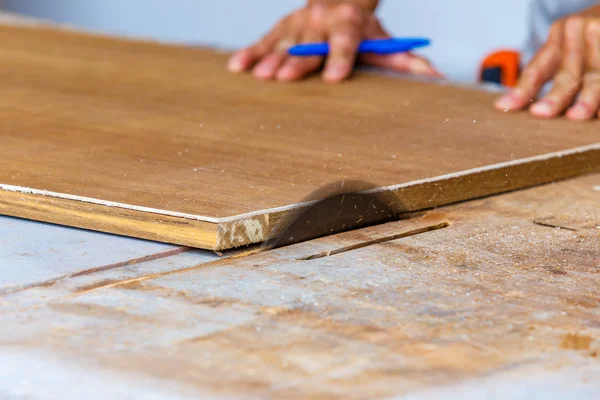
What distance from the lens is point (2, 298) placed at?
2.43 feet

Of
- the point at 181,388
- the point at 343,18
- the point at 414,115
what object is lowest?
the point at 181,388

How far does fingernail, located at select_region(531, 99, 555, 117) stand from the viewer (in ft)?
4.62

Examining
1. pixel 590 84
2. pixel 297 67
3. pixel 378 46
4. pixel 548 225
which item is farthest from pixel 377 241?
pixel 378 46

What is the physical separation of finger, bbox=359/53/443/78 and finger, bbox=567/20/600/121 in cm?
31

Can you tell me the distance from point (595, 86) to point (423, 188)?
542 mm

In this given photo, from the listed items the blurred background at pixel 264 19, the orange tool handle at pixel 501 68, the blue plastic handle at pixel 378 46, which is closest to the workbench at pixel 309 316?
the blue plastic handle at pixel 378 46

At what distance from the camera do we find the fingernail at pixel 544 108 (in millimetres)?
1409

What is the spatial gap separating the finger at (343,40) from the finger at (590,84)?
37 centimetres

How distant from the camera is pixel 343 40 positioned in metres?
1.77

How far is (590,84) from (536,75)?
0.10 meters

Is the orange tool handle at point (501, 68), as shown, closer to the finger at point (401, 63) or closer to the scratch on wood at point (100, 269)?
the finger at point (401, 63)

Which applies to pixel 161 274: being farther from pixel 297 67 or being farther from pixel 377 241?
pixel 297 67

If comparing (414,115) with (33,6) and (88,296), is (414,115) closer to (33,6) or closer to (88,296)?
(88,296)

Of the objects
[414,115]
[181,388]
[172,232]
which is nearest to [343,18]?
[414,115]
